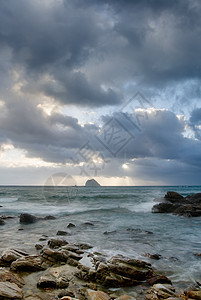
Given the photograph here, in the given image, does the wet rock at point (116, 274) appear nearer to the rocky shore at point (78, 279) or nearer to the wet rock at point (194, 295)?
the rocky shore at point (78, 279)

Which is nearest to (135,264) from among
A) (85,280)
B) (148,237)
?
(85,280)

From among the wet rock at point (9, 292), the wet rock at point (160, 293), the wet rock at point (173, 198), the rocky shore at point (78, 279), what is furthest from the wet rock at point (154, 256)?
the wet rock at point (173, 198)

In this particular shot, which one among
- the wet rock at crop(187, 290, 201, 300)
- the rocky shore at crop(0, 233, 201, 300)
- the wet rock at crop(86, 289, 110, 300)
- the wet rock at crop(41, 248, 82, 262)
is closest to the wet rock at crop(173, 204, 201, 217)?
the rocky shore at crop(0, 233, 201, 300)

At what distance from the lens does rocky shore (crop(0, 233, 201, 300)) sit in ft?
16.5

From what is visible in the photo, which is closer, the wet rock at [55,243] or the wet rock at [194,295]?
the wet rock at [194,295]

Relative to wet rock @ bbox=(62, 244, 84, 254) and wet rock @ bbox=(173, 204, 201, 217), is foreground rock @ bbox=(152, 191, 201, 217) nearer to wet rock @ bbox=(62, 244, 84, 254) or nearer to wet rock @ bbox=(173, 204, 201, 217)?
wet rock @ bbox=(173, 204, 201, 217)

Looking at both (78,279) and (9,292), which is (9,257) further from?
(9,292)

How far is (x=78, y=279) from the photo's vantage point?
240 inches

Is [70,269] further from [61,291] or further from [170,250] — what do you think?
[170,250]

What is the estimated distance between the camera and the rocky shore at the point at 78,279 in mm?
5016

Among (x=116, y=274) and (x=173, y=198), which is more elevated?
(x=116, y=274)

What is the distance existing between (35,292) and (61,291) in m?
0.70

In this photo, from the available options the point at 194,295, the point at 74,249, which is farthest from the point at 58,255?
the point at 194,295

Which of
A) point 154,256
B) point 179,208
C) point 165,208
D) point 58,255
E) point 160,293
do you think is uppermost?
point 160,293
